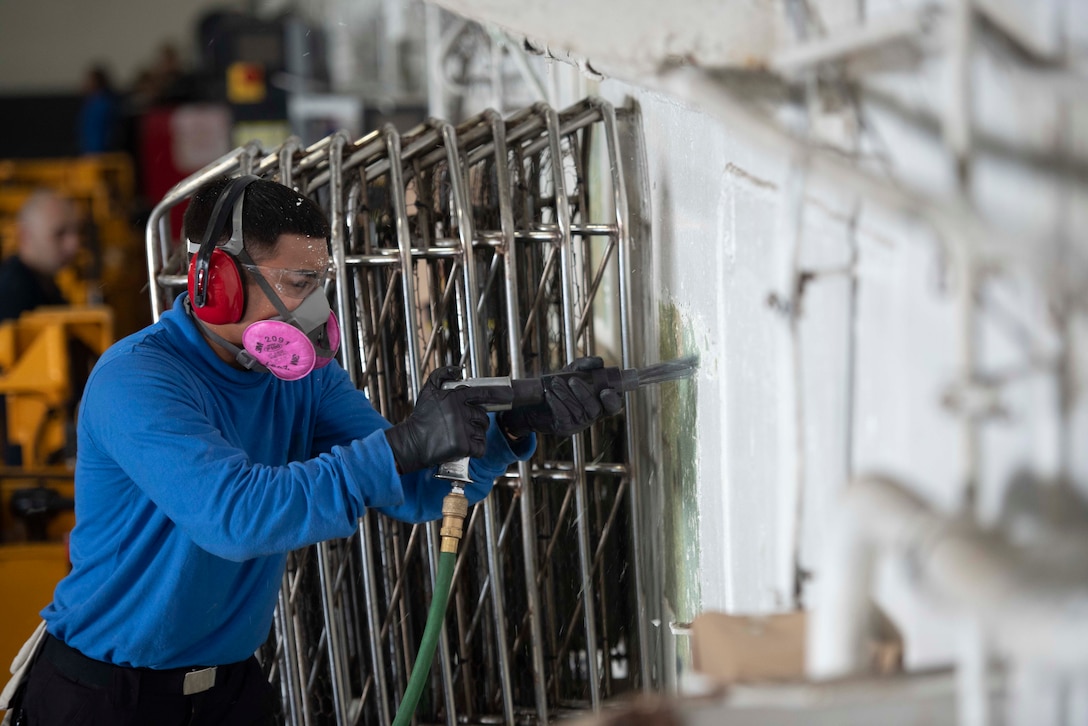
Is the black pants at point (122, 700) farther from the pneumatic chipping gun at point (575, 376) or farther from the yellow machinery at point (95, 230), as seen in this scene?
the yellow machinery at point (95, 230)

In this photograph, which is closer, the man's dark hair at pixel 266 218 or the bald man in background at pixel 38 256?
the man's dark hair at pixel 266 218

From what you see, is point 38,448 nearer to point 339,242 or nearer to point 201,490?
point 339,242

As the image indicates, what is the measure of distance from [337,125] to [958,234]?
8858 mm

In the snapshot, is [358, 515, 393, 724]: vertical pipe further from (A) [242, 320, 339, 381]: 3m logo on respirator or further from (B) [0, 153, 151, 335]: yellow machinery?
(B) [0, 153, 151, 335]: yellow machinery

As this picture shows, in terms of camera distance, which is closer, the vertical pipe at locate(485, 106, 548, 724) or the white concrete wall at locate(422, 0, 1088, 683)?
the white concrete wall at locate(422, 0, 1088, 683)

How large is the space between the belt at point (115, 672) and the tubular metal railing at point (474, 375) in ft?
1.35

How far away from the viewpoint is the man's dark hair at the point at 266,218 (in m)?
1.78

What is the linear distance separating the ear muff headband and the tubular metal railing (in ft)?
1.36

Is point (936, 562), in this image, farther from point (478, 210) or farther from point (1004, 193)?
point (478, 210)

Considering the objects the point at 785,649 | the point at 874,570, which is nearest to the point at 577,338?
the point at 785,649

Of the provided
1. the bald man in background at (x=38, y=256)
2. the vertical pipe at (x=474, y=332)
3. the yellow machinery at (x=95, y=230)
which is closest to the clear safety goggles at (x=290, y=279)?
the vertical pipe at (x=474, y=332)

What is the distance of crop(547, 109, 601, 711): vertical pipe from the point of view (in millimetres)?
2180

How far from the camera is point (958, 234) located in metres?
0.85

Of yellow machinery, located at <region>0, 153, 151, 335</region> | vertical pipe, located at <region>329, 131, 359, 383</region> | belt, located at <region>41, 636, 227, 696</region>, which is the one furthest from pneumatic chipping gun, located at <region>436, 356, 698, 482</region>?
yellow machinery, located at <region>0, 153, 151, 335</region>
